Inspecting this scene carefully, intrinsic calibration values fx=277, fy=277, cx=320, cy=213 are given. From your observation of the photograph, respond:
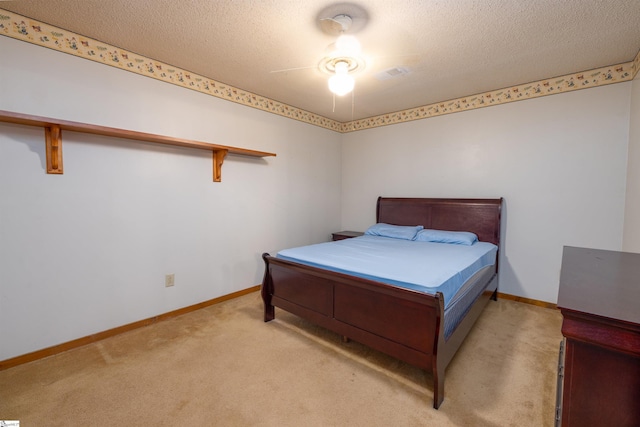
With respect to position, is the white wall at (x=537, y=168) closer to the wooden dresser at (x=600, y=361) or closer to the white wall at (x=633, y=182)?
the white wall at (x=633, y=182)

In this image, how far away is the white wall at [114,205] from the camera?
1.97 m

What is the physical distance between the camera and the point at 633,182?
2.39 metres

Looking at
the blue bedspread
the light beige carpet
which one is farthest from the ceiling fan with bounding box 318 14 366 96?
the light beige carpet

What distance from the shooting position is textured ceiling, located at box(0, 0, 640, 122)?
1.80 meters

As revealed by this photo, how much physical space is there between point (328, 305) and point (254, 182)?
1.90 m

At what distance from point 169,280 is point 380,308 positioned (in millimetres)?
2096

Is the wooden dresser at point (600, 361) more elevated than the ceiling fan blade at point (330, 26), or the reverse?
the ceiling fan blade at point (330, 26)

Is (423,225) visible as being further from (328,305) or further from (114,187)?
(114,187)

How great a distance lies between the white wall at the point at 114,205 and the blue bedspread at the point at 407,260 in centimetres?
104

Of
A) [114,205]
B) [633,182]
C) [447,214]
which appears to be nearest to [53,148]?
[114,205]

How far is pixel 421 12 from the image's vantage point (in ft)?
6.01

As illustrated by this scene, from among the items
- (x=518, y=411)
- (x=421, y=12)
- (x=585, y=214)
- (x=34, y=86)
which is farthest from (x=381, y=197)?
(x=34, y=86)

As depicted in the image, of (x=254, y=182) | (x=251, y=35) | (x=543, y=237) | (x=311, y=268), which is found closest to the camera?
(x=251, y=35)

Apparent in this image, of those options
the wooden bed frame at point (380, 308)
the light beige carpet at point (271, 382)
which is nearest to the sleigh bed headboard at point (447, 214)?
the wooden bed frame at point (380, 308)
